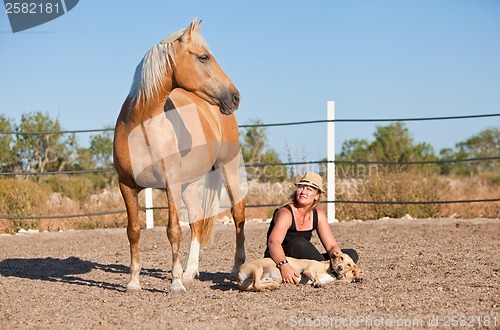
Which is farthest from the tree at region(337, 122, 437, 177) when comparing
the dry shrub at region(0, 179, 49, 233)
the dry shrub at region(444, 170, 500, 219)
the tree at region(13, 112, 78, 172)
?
the dry shrub at region(0, 179, 49, 233)

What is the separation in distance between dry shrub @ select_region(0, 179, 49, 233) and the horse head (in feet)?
19.4

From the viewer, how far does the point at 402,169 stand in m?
10.8

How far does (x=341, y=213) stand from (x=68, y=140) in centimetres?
1058

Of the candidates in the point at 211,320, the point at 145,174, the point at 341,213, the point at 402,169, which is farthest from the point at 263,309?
the point at 402,169

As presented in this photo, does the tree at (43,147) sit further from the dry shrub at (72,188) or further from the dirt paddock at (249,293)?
the dirt paddock at (249,293)

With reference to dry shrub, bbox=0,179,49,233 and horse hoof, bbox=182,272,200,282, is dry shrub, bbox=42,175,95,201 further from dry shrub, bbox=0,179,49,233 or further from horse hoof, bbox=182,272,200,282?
horse hoof, bbox=182,272,200,282

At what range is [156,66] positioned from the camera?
15.1 ft

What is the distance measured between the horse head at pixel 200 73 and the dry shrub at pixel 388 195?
5.85 metres

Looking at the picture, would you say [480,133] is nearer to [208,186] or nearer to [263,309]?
[208,186]

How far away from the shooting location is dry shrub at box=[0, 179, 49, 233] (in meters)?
9.57

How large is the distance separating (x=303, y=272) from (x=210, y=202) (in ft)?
5.97

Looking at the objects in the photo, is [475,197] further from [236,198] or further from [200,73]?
[200,73]

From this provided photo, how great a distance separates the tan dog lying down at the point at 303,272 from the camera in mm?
4438

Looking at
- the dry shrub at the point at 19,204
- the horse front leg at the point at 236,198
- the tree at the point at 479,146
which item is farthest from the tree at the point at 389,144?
the horse front leg at the point at 236,198
